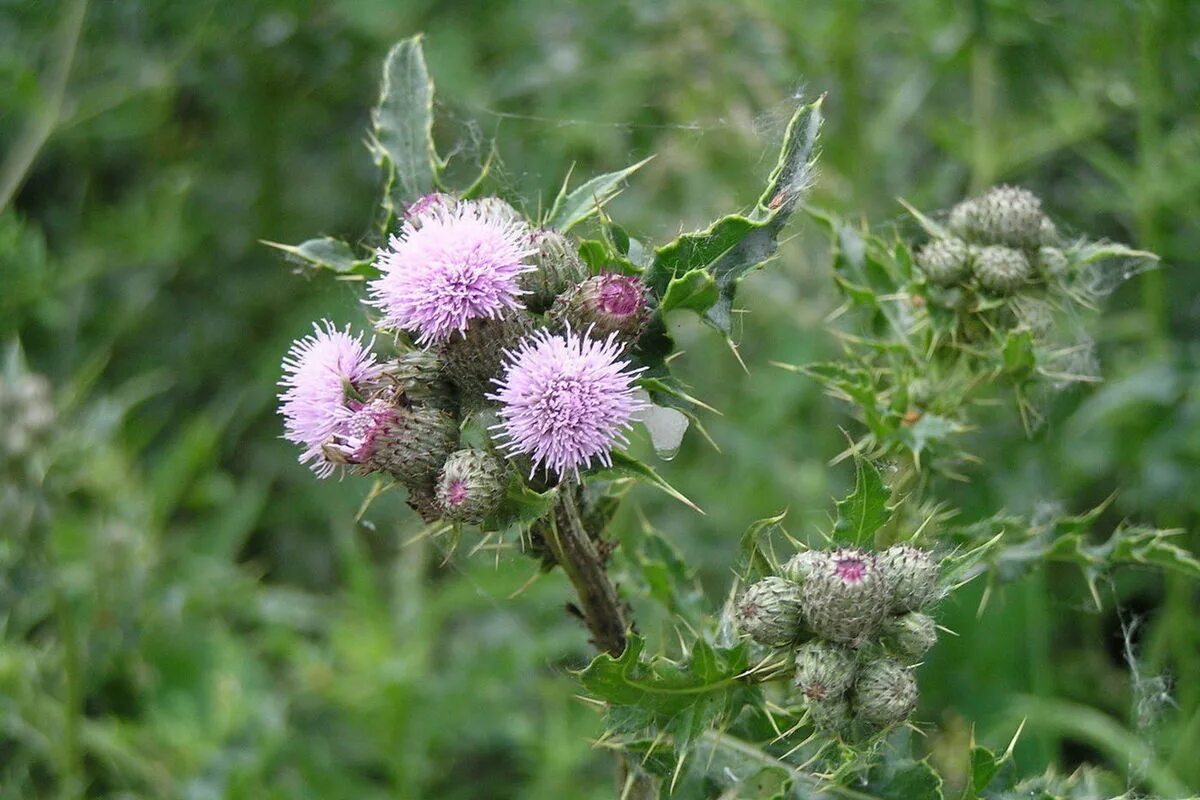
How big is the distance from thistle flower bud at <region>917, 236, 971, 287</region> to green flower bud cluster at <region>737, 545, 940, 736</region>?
0.80 m

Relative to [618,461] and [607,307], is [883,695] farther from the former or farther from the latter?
[607,307]

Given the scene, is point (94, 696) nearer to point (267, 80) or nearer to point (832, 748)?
point (267, 80)

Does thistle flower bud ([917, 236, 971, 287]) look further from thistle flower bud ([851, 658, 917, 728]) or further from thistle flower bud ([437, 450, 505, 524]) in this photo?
thistle flower bud ([437, 450, 505, 524])

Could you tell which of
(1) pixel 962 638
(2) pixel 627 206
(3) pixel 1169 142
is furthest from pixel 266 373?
(3) pixel 1169 142

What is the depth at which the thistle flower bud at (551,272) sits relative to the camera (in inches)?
74.6

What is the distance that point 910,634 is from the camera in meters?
1.79

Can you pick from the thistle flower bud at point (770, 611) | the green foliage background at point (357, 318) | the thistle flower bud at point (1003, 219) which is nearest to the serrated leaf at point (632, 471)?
the thistle flower bud at point (770, 611)

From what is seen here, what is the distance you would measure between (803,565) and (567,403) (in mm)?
441

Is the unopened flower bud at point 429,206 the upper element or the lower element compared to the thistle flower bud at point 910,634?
upper

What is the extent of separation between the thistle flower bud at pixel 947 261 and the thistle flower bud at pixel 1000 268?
0.09 ft

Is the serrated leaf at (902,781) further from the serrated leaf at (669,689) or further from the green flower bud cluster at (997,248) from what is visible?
the green flower bud cluster at (997,248)

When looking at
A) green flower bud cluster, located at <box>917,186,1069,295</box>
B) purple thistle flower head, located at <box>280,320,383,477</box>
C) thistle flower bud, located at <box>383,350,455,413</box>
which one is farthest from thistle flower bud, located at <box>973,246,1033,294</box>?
purple thistle flower head, located at <box>280,320,383,477</box>

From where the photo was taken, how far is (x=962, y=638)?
3.75 m

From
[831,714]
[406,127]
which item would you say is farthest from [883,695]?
[406,127]
